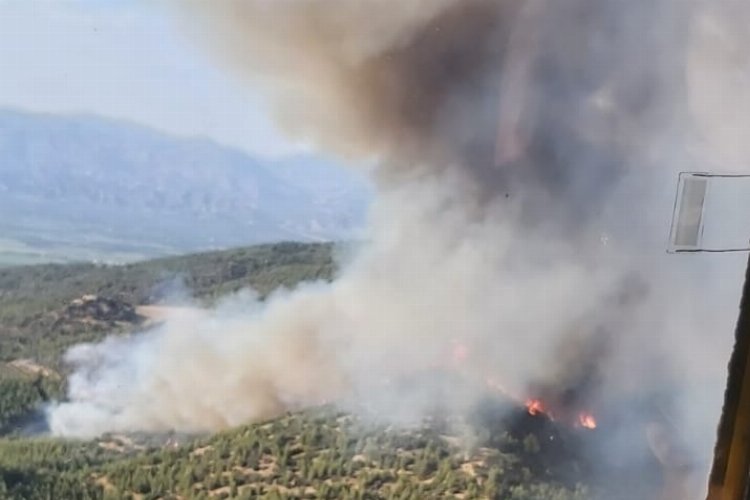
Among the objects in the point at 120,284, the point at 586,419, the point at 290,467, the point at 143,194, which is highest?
the point at 143,194

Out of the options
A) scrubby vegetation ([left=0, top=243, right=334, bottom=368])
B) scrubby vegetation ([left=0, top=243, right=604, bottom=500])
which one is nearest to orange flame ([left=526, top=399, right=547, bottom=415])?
scrubby vegetation ([left=0, top=243, right=604, bottom=500])

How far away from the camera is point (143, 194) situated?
128 centimetres

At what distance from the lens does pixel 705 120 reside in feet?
4.56

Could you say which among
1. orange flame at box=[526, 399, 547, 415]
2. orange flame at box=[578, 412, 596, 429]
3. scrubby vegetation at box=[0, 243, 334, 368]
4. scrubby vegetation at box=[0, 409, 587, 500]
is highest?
scrubby vegetation at box=[0, 243, 334, 368]

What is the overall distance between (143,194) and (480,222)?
523mm

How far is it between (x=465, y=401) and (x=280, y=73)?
1.95 ft

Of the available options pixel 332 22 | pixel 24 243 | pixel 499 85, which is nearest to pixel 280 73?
pixel 332 22

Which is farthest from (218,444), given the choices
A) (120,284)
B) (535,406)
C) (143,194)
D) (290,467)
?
(535,406)

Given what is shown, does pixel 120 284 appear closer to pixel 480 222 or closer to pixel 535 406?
pixel 480 222

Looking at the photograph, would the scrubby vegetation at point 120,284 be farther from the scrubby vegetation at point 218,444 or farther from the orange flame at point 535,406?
the orange flame at point 535,406

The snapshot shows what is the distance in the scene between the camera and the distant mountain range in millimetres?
1222

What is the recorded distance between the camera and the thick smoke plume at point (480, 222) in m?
1.26

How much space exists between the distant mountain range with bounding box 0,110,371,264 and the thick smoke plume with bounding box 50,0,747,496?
0.07m

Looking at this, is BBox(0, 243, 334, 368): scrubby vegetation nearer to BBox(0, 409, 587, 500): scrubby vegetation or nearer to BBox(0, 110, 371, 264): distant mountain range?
BBox(0, 110, 371, 264): distant mountain range
